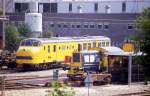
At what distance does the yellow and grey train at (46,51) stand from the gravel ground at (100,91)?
7763mm

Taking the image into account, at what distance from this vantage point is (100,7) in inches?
2502

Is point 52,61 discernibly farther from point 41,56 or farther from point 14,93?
point 14,93

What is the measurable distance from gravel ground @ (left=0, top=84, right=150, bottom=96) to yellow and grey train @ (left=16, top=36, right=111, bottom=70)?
25.5 feet

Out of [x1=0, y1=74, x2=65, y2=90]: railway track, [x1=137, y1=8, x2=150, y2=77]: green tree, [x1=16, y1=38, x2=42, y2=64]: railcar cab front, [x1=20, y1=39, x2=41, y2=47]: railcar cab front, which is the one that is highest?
[x1=137, y1=8, x2=150, y2=77]: green tree

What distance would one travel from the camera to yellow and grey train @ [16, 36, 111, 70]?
3928 centimetres

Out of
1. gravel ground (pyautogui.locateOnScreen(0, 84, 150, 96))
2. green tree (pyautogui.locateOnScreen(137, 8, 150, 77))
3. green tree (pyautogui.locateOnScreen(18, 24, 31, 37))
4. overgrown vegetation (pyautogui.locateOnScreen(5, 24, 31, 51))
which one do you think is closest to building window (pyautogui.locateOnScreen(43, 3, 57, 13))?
green tree (pyautogui.locateOnScreen(18, 24, 31, 37))

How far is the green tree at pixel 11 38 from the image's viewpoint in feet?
167

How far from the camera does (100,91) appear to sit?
29.1 metres

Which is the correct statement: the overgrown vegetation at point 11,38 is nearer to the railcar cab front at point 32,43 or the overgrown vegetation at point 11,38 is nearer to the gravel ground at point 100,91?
the railcar cab front at point 32,43

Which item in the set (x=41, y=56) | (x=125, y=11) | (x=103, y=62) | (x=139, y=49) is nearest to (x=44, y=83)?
(x=103, y=62)

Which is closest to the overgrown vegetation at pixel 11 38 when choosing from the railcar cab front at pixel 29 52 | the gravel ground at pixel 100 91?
the railcar cab front at pixel 29 52

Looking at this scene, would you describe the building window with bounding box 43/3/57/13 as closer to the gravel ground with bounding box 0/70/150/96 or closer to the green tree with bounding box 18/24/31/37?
the green tree with bounding box 18/24/31/37

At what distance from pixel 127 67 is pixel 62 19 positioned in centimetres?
2944

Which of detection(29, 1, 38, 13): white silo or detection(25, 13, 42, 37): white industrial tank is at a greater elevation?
detection(29, 1, 38, 13): white silo
